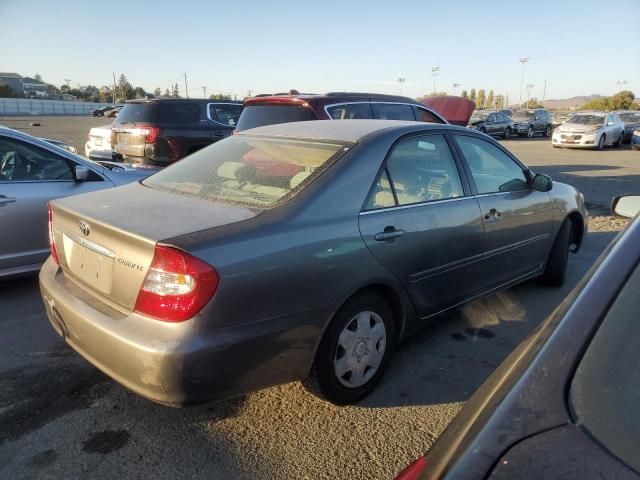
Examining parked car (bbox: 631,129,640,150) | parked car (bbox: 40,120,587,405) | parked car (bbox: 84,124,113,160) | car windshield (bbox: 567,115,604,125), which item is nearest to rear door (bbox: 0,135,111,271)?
parked car (bbox: 40,120,587,405)

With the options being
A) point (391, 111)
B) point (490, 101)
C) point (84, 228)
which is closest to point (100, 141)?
point (391, 111)

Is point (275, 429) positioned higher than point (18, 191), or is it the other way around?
point (18, 191)

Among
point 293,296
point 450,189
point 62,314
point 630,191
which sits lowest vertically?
point 630,191

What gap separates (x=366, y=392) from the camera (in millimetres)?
2986

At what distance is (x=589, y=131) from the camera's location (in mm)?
20922

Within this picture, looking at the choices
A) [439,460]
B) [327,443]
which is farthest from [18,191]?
[439,460]

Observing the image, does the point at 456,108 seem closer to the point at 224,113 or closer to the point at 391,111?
the point at 224,113

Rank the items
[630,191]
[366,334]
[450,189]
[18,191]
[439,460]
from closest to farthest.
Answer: [439,460] → [366,334] → [450,189] → [18,191] → [630,191]

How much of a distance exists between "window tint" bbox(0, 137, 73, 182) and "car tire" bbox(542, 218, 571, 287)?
460cm

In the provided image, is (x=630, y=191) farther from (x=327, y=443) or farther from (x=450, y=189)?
(x=327, y=443)

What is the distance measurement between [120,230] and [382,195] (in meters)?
1.47

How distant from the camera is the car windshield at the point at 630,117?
991 inches

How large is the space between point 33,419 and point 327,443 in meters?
1.58

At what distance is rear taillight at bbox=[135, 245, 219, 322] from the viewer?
2.19m
